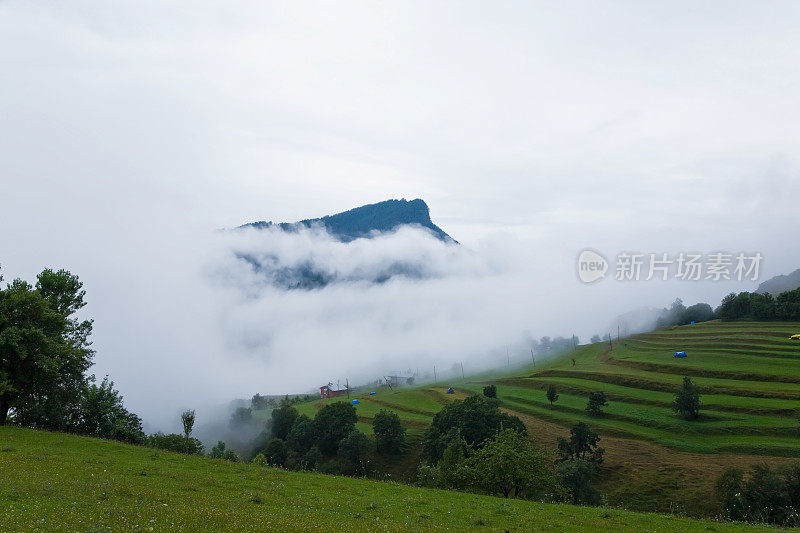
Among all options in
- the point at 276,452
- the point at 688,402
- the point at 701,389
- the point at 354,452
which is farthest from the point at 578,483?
the point at 276,452

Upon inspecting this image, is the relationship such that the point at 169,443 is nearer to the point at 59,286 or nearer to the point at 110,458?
the point at 59,286

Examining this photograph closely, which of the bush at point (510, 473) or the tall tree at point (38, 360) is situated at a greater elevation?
the tall tree at point (38, 360)

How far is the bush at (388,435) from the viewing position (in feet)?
360

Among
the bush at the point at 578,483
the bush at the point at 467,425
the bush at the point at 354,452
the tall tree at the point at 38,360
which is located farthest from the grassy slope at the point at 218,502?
the bush at the point at 354,452

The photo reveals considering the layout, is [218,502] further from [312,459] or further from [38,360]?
[312,459]

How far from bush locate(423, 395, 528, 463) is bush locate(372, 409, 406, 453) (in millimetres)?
9000

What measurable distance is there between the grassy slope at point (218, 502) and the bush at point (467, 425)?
213 ft

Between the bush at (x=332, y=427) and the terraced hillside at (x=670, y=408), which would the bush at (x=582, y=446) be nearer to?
the terraced hillside at (x=670, y=408)

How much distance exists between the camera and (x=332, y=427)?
11650 centimetres

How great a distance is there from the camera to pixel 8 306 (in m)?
43.0

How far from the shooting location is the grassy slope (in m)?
16.6

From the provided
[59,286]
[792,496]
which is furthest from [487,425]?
[59,286]

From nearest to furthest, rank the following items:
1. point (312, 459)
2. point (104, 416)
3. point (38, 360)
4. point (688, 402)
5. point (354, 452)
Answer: point (38, 360)
point (104, 416)
point (688, 402)
point (312, 459)
point (354, 452)

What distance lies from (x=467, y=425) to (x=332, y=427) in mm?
37575
